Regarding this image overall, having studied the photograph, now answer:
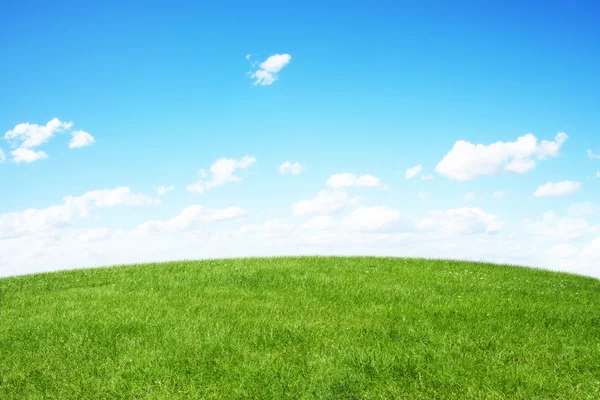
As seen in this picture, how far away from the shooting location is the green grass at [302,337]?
876 cm

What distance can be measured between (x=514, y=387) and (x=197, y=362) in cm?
525

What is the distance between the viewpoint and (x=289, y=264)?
18.3 m

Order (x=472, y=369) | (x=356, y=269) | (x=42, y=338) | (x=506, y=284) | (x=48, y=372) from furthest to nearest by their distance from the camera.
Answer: (x=356, y=269) < (x=506, y=284) < (x=42, y=338) < (x=48, y=372) < (x=472, y=369)

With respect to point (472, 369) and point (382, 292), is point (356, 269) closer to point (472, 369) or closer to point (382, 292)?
point (382, 292)

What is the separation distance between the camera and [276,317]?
11.9m

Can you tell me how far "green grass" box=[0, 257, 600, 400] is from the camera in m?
8.76

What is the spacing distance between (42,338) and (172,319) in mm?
2674

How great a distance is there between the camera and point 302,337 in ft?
34.9

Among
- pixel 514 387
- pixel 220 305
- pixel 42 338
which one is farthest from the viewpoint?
pixel 220 305

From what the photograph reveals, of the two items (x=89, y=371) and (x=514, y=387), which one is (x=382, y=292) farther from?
(x=89, y=371)

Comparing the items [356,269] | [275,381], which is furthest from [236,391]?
[356,269]

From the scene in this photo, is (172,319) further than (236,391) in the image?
Yes

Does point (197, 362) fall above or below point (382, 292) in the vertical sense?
below

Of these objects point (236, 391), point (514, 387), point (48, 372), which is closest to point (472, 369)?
point (514, 387)
